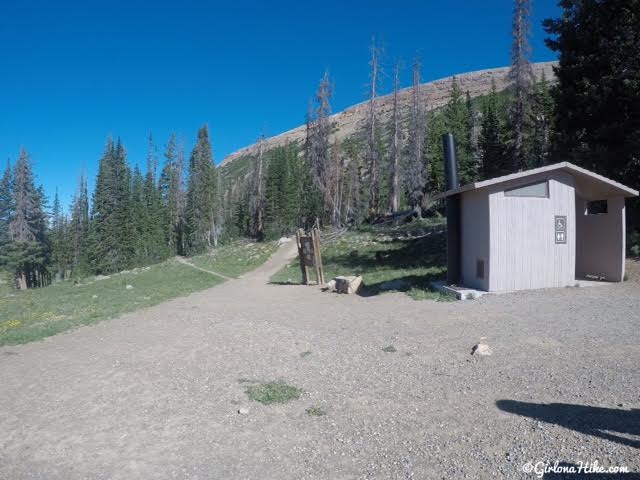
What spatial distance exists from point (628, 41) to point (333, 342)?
1638cm

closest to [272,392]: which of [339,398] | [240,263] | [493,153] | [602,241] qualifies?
[339,398]

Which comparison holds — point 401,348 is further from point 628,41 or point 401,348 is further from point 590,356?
point 628,41

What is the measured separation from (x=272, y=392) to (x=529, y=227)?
9839mm

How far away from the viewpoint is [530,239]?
12773mm

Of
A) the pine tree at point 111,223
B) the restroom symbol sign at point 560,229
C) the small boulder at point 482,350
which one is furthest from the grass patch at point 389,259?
the pine tree at point 111,223

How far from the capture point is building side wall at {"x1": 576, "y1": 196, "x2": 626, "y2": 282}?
45.1 ft

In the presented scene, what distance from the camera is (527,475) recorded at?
3.69m

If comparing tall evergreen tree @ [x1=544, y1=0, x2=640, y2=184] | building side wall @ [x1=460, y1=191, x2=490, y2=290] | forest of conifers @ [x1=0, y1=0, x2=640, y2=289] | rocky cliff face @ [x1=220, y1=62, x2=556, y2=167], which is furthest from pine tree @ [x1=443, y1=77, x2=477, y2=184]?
rocky cliff face @ [x1=220, y1=62, x2=556, y2=167]

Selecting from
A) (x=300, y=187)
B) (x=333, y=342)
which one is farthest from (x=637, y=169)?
(x=300, y=187)

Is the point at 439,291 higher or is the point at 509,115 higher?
the point at 509,115

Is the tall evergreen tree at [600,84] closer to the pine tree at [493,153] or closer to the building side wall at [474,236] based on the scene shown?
the building side wall at [474,236]

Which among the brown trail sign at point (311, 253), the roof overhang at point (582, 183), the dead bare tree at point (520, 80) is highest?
the dead bare tree at point (520, 80)

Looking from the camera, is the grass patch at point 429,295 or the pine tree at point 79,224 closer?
the grass patch at point 429,295

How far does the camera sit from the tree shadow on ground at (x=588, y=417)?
13.8 ft
